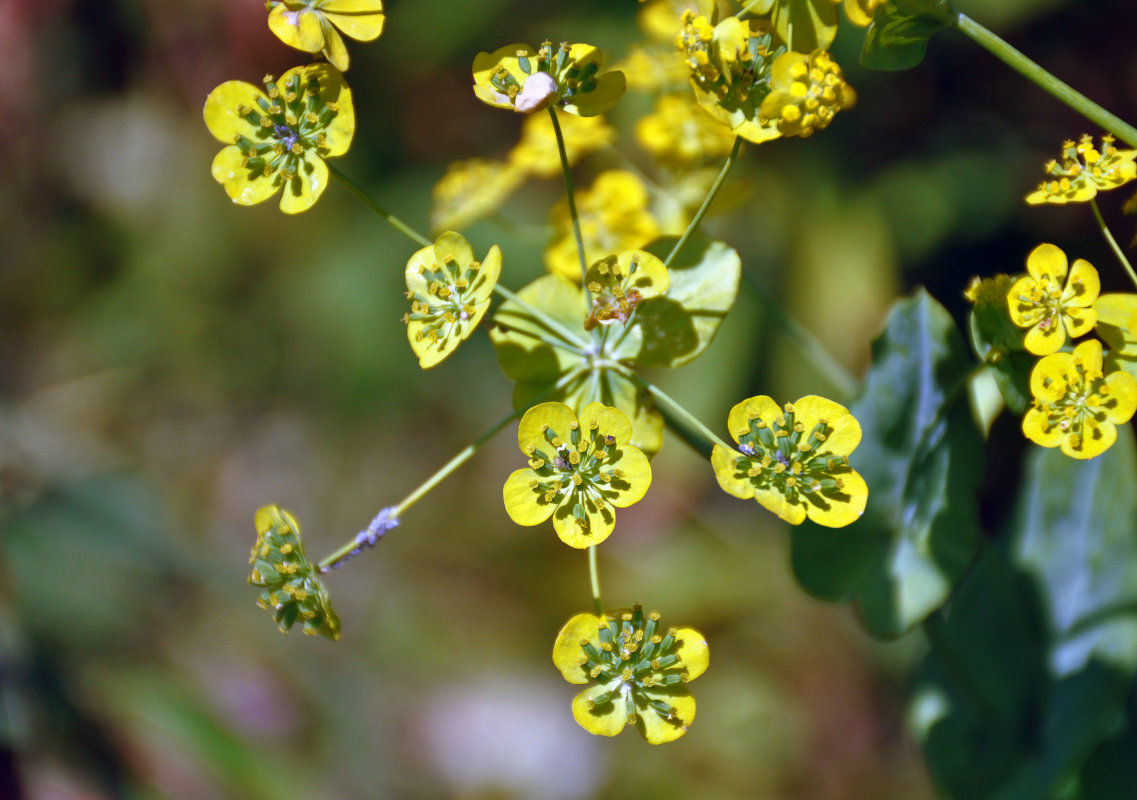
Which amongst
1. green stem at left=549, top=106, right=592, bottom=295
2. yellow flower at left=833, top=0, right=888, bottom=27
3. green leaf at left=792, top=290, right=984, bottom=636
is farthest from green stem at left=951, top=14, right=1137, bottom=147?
green stem at left=549, top=106, right=592, bottom=295

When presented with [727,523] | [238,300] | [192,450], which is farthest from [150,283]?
[727,523]

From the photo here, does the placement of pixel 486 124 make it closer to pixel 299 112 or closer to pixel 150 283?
pixel 150 283

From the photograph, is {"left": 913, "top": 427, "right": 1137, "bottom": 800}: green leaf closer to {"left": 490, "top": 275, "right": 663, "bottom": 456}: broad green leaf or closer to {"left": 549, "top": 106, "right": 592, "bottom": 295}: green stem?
{"left": 490, "top": 275, "right": 663, "bottom": 456}: broad green leaf

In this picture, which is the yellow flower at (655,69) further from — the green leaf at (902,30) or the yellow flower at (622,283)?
the yellow flower at (622,283)

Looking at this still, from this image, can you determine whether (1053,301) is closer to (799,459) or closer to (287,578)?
(799,459)

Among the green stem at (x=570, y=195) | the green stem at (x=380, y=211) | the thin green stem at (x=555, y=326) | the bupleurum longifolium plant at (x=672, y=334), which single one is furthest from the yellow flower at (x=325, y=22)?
the thin green stem at (x=555, y=326)
